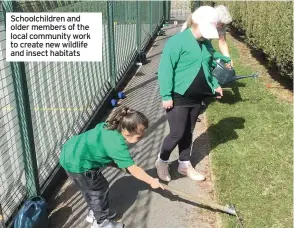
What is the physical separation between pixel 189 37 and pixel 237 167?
156 centimetres

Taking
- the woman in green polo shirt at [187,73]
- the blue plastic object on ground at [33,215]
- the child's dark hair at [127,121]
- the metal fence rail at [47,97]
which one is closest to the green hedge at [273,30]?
the metal fence rail at [47,97]

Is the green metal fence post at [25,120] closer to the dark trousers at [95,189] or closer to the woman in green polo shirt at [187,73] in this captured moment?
the dark trousers at [95,189]

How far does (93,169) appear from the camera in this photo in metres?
2.93

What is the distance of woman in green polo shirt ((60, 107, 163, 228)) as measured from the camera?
2.70 meters

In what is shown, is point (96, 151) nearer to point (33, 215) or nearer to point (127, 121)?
point (127, 121)

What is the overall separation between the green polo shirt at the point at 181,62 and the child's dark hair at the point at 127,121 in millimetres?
716

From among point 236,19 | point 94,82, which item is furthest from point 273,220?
point 236,19

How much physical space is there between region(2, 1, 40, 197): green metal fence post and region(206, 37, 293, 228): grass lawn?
5.31 feet

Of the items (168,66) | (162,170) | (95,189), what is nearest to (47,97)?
(162,170)

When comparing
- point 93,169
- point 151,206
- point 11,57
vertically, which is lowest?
point 151,206

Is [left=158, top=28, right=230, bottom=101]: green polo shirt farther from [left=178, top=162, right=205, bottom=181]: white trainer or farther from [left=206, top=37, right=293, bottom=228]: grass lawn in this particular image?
[left=206, top=37, right=293, bottom=228]: grass lawn

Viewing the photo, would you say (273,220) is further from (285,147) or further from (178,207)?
(285,147)

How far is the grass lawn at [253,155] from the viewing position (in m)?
3.39

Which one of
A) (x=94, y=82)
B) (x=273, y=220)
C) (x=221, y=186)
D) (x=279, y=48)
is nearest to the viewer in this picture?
(x=273, y=220)
